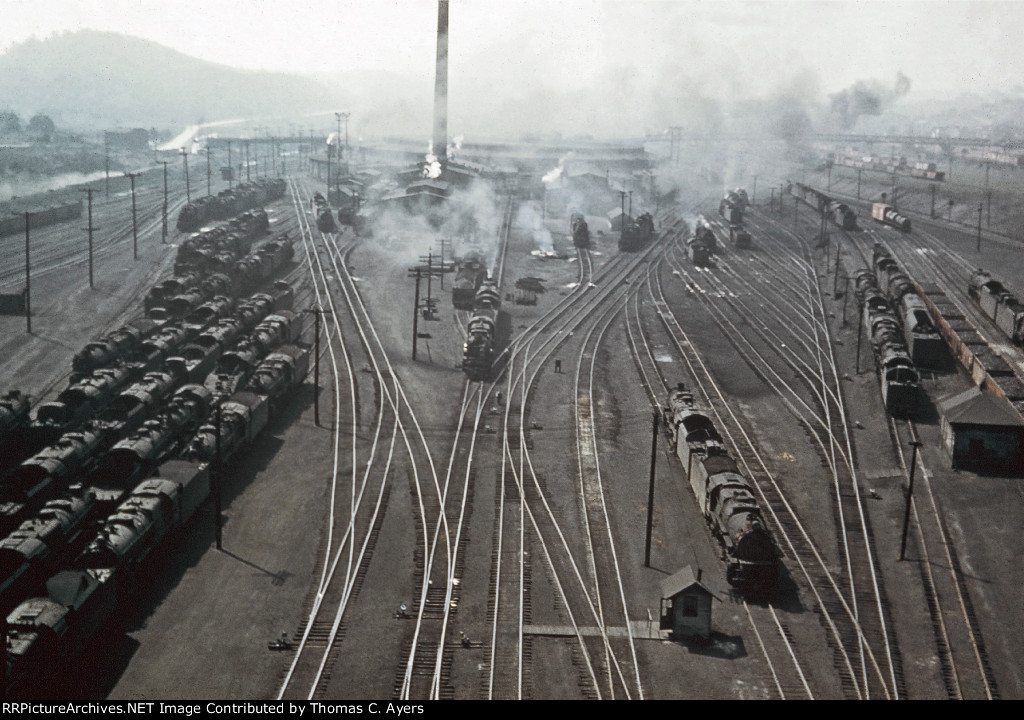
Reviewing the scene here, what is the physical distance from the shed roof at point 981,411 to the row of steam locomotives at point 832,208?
2279 inches

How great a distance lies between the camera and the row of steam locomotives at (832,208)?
9312 cm

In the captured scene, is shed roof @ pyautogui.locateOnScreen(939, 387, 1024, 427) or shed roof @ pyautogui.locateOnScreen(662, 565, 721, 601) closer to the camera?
shed roof @ pyautogui.locateOnScreen(662, 565, 721, 601)

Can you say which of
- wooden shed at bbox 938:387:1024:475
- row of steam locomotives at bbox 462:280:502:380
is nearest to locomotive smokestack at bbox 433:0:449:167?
row of steam locomotives at bbox 462:280:502:380

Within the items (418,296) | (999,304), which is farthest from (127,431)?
(999,304)

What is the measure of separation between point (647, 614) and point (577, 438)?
14.1 metres

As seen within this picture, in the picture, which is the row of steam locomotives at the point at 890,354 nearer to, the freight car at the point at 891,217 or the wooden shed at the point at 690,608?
the wooden shed at the point at 690,608

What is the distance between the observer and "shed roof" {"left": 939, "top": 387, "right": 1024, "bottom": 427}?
36250mm

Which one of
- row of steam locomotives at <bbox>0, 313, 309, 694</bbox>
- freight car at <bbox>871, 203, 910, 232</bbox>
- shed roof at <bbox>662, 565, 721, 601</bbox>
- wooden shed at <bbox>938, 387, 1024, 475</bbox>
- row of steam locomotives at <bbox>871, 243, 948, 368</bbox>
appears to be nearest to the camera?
row of steam locomotives at <bbox>0, 313, 309, 694</bbox>

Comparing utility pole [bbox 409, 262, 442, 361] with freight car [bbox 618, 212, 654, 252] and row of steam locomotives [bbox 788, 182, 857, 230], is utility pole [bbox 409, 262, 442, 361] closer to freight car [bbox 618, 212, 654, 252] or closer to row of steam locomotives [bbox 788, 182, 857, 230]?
freight car [bbox 618, 212, 654, 252]

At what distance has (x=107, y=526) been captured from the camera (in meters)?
25.7

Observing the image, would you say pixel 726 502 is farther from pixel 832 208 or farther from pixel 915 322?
pixel 832 208

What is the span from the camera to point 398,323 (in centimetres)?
5700

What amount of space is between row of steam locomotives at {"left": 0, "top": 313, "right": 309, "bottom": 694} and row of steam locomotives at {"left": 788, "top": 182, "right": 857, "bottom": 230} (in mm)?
72123

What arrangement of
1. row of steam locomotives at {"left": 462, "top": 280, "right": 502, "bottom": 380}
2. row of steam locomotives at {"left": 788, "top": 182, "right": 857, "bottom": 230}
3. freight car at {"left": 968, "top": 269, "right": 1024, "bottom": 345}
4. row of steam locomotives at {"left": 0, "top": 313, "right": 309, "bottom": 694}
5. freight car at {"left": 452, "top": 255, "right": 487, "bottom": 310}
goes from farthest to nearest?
row of steam locomotives at {"left": 788, "top": 182, "right": 857, "bottom": 230} → freight car at {"left": 452, "top": 255, "right": 487, "bottom": 310} → freight car at {"left": 968, "top": 269, "right": 1024, "bottom": 345} → row of steam locomotives at {"left": 462, "top": 280, "right": 502, "bottom": 380} → row of steam locomotives at {"left": 0, "top": 313, "right": 309, "bottom": 694}
